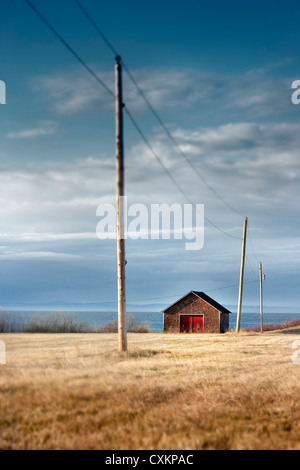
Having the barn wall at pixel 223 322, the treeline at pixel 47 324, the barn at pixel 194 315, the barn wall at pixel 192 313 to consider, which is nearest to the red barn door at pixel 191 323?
the barn at pixel 194 315

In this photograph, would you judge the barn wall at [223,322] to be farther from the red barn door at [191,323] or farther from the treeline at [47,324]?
the treeline at [47,324]

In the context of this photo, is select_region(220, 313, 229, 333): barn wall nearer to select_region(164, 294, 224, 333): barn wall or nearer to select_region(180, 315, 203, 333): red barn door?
select_region(164, 294, 224, 333): barn wall

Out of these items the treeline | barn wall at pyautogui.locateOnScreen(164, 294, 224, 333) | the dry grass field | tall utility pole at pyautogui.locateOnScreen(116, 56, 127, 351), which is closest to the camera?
the dry grass field

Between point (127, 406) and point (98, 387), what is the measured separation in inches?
41.4

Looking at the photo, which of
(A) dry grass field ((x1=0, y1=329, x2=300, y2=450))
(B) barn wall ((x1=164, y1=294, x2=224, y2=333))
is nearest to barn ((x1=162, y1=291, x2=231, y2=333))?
(B) barn wall ((x1=164, y1=294, x2=224, y2=333))

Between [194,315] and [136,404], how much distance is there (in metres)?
54.6

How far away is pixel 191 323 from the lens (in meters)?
64.0

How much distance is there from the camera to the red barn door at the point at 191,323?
63438mm

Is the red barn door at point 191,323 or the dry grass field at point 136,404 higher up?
the dry grass field at point 136,404

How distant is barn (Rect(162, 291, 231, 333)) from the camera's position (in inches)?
2483

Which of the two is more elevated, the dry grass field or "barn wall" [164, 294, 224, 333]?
the dry grass field

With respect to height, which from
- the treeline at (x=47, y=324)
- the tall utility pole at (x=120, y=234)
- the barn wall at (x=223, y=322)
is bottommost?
the barn wall at (x=223, y=322)

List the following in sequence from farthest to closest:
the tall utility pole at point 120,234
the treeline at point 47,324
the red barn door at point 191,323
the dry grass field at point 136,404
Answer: the red barn door at point 191,323 → the treeline at point 47,324 → the tall utility pole at point 120,234 → the dry grass field at point 136,404

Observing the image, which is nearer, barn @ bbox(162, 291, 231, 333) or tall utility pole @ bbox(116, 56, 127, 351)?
tall utility pole @ bbox(116, 56, 127, 351)
